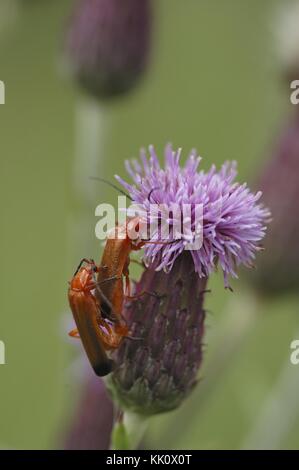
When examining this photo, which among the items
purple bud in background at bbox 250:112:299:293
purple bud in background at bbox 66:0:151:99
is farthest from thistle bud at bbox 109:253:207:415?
purple bud in background at bbox 66:0:151:99

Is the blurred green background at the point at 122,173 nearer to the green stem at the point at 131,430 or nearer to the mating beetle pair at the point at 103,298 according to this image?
the green stem at the point at 131,430


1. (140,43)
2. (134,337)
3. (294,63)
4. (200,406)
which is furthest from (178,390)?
(294,63)

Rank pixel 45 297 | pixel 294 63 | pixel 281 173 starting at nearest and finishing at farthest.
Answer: pixel 281 173
pixel 294 63
pixel 45 297

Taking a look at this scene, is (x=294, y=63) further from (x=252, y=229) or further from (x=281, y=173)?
(x=252, y=229)

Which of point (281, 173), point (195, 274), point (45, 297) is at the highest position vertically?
point (281, 173)

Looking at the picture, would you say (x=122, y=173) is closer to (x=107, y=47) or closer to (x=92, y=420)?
(x=107, y=47)

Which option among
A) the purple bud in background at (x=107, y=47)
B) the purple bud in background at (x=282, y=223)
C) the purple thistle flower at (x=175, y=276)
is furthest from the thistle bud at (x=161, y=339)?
the purple bud in background at (x=107, y=47)
